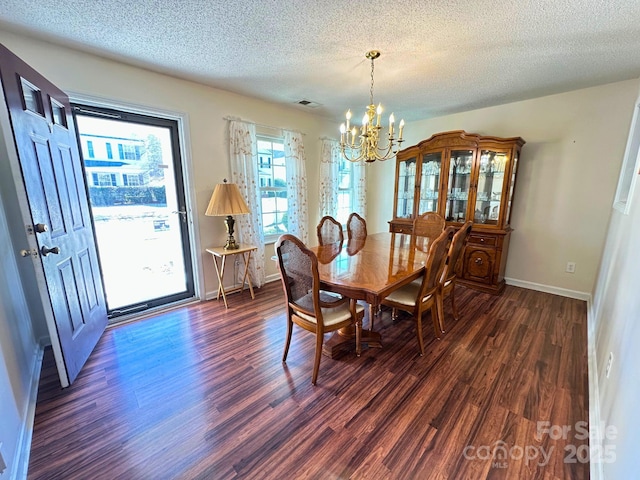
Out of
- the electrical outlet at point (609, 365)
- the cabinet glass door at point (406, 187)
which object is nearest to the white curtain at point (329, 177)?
the cabinet glass door at point (406, 187)

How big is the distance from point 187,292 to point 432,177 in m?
3.65

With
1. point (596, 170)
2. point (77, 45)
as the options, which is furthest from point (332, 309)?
point (596, 170)

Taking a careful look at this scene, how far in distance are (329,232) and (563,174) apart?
9.46 ft

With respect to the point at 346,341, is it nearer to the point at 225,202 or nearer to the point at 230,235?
the point at 230,235

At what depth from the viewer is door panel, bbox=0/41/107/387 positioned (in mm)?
1554

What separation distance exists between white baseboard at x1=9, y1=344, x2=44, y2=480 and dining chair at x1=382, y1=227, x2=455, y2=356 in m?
2.09

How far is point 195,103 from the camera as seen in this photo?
2861mm

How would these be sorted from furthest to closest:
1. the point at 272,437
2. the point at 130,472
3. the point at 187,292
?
1. the point at 187,292
2. the point at 272,437
3. the point at 130,472

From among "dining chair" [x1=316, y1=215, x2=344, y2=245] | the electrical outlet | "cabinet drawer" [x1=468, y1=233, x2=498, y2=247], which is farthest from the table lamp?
the electrical outlet

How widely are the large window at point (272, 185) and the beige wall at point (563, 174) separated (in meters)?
2.75

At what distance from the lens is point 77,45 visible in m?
2.07

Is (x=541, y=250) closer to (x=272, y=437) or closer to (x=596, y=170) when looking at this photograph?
(x=596, y=170)

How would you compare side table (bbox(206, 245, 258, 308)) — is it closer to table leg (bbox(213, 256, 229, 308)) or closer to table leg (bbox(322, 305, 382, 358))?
table leg (bbox(213, 256, 229, 308))

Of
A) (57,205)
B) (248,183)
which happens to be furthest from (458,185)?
(57,205)
